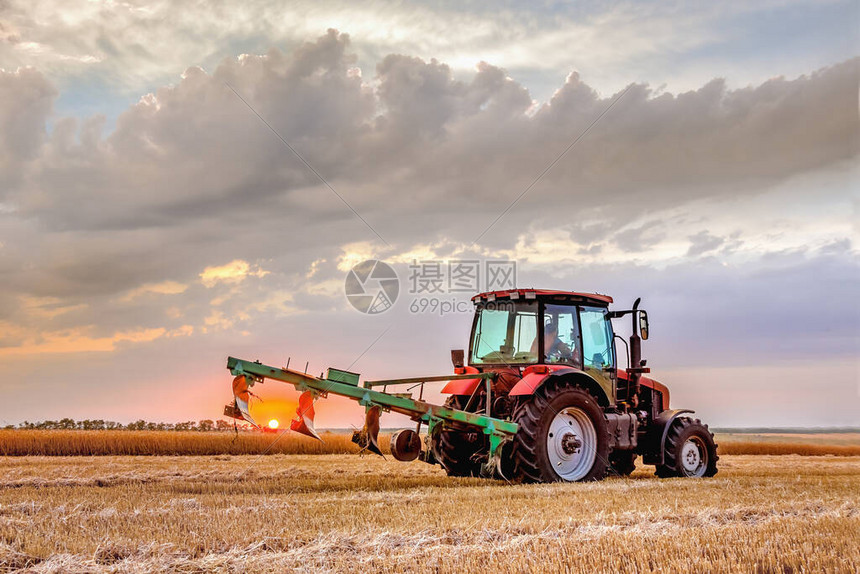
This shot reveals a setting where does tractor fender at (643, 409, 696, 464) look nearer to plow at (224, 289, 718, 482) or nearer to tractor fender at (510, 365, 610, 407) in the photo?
plow at (224, 289, 718, 482)

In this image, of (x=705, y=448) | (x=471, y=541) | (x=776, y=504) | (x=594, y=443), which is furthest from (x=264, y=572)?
(x=705, y=448)

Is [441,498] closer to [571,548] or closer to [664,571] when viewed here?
[571,548]

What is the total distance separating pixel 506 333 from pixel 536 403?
1.39 metres

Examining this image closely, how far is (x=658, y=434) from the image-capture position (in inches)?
449

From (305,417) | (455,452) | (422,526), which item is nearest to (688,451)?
(455,452)

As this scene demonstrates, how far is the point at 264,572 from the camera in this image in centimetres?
460

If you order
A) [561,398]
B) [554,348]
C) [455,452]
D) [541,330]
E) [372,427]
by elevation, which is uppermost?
[541,330]

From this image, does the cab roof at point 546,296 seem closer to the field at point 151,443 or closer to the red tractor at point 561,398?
the red tractor at point 561,398

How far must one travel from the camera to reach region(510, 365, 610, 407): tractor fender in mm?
9703

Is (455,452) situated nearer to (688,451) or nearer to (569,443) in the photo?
(569,443)

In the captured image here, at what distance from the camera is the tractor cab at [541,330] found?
1040cm

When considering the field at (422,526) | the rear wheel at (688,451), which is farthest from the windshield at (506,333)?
the rear wheel at (688,451)

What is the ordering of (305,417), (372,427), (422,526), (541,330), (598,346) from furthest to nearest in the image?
1. (598,346)
2. (541,330)
3. (372,427)
4. (305,417)
5. (422,526)

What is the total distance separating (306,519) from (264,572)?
1.66 m
